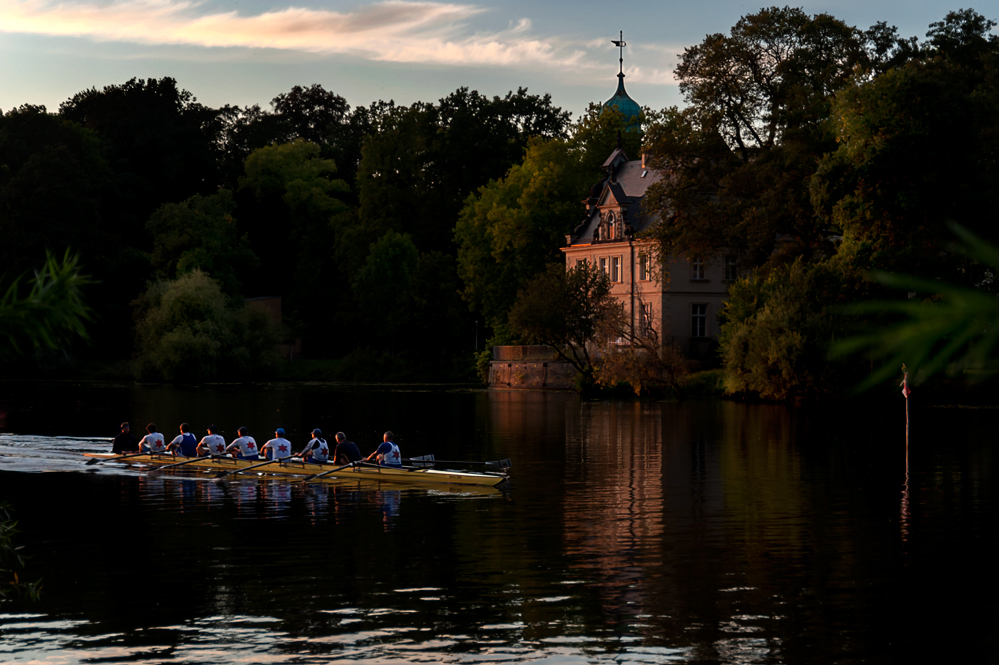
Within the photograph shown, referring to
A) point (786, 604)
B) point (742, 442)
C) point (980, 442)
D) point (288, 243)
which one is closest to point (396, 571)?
point (786, 604)

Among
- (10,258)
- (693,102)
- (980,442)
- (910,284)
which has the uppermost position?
(693,102)

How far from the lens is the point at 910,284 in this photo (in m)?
2.50

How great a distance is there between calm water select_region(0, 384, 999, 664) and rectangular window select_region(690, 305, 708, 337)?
3494 cm

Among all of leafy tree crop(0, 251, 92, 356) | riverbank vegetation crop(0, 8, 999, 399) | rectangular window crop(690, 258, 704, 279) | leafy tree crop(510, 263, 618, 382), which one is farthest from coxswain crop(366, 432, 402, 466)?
rectangular window crop(690, 258, 704, 279)

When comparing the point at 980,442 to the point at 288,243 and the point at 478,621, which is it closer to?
the point at 478,621

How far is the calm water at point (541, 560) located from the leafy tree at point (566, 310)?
1055 inches

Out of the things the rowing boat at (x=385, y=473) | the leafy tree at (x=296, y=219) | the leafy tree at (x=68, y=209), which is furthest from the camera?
the leafy tree at (x=296, y=219)

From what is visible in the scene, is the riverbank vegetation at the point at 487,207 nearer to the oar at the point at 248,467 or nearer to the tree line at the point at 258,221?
the tree line at the point at 258,221

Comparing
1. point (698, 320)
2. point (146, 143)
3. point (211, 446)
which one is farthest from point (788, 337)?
point (146, 143)

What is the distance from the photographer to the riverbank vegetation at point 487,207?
166 feet

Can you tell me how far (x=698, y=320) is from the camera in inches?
2798

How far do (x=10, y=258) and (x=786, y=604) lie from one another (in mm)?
78481

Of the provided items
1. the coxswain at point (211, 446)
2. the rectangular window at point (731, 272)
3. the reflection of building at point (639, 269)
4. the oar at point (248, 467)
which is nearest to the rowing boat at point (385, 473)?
the oar at point (248, 467)

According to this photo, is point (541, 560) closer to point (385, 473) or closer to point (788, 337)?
point (385, 473)
